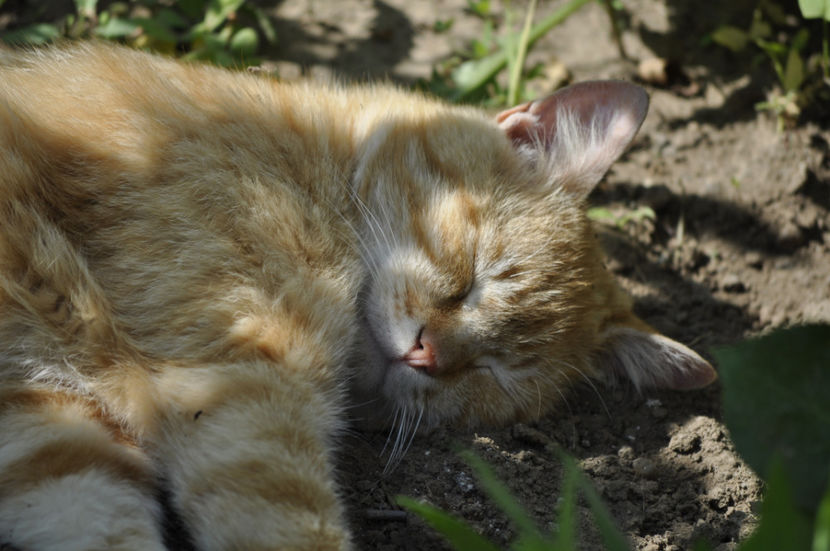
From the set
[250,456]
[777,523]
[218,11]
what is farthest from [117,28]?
[777,523]

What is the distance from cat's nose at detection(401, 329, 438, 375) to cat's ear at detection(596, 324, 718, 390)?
0.76m

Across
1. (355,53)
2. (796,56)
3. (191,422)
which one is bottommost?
(191,422)

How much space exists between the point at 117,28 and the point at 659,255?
2.66 m

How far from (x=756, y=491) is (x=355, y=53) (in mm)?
2952

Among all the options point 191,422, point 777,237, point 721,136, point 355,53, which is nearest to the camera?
point 191,422

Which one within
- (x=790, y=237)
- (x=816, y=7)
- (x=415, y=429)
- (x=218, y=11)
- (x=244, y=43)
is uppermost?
(x=816, y=7)

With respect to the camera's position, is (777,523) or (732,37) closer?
(777,523)

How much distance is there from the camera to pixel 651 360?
2777 millimetres

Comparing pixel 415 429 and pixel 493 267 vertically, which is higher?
pixel 493 267

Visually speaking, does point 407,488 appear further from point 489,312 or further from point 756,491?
point 756,491

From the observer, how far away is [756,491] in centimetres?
246

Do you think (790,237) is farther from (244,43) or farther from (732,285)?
(244,43)

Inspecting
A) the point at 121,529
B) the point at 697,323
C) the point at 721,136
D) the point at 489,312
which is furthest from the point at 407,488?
the point at 721,136

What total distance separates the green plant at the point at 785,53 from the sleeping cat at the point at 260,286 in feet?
5.04
